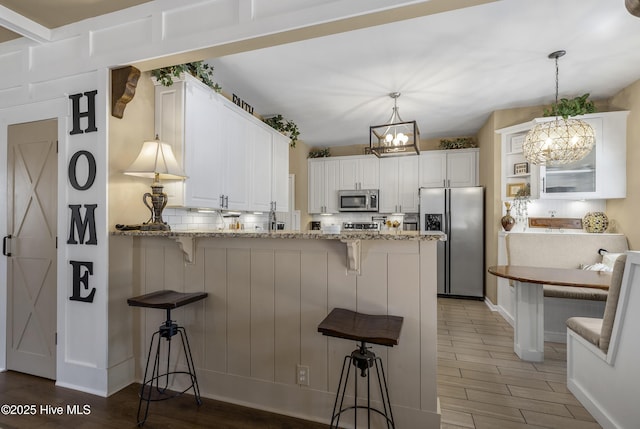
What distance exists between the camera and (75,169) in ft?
7.75

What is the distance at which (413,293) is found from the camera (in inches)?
72.0

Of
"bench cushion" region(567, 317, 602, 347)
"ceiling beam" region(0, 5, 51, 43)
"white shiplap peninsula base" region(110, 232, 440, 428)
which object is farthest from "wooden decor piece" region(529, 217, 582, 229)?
"ceiling beam" region(0, 5, 51, 43)

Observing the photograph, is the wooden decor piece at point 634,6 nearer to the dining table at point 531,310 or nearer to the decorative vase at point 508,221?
the dining table at point 531,310

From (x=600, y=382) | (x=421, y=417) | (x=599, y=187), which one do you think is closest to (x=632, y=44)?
(x=599, y=187)

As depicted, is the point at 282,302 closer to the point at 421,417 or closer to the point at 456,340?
the point at 421,417

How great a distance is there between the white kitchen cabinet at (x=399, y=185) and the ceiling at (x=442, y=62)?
1.29 meters

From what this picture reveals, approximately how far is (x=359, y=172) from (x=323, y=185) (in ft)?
2.49

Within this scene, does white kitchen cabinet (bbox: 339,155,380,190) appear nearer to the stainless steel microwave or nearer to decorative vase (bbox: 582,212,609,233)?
the stainless steel microwave

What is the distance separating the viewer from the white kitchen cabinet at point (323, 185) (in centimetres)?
610

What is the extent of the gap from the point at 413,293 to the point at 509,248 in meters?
2.80

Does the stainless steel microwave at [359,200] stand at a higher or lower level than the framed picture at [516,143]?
lower

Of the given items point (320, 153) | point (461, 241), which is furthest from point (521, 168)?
point (320, 153)

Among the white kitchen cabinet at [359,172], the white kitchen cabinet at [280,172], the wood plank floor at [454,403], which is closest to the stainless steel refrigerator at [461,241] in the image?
the white kitchen cabinet at [359,172]

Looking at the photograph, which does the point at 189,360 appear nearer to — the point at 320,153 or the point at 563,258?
the point at 563,258
